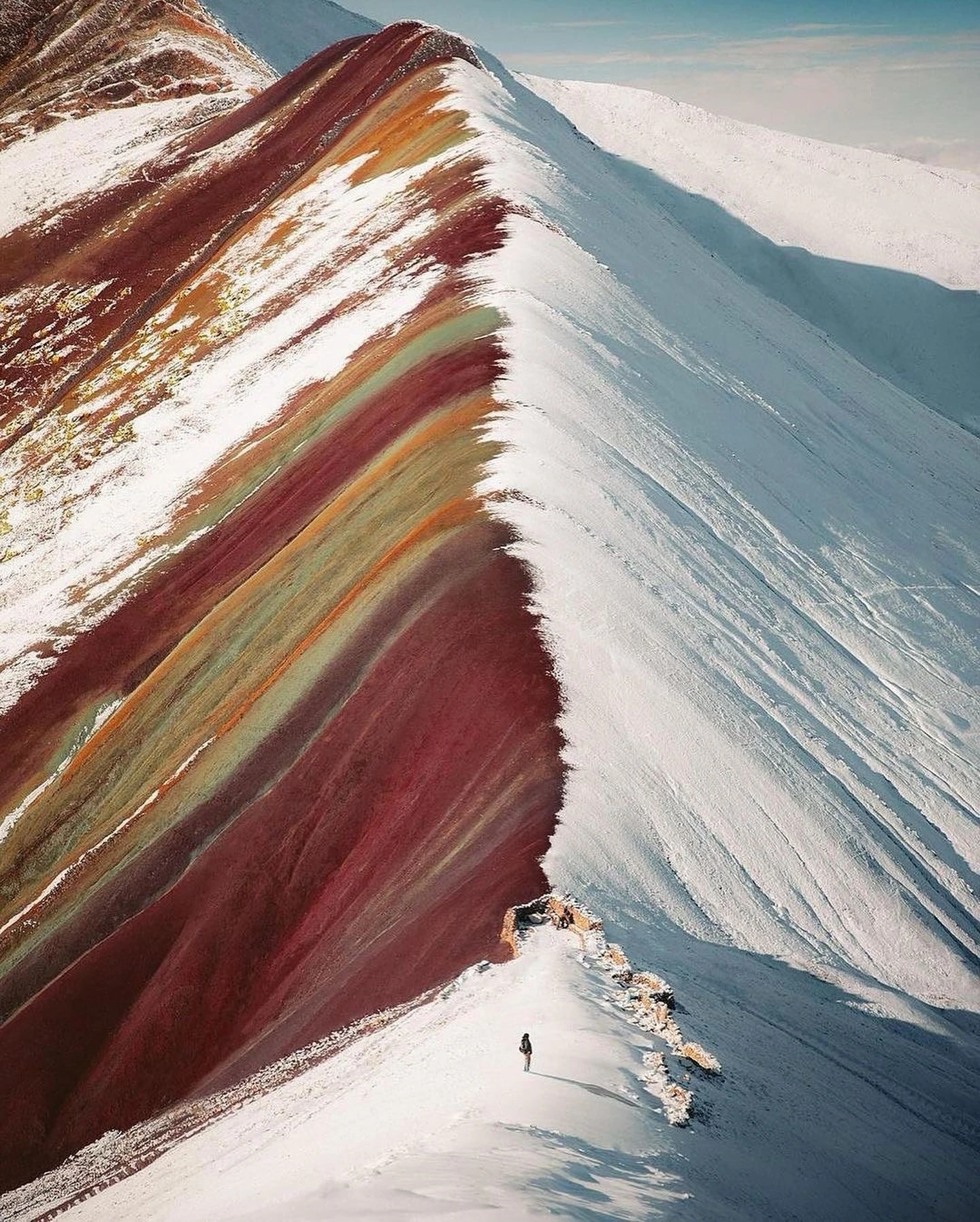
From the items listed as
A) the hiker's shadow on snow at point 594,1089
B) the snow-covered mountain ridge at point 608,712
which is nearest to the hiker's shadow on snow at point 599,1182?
the snow-covered mountain ridge at point 608,712

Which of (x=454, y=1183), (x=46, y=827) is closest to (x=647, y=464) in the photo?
(x=46, y=827)

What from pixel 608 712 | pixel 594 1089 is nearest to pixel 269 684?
pixel 608 712

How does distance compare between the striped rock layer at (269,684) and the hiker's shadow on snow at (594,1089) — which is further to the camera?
the striped rock layer at (269,684)

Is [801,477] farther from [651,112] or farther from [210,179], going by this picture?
[651,112]

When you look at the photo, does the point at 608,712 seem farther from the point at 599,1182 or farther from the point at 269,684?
the point at 599,1182

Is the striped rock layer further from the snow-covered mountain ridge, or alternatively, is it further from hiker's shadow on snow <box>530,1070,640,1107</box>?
hiker's shadow on snow <box>530,1070,640,1107</box>

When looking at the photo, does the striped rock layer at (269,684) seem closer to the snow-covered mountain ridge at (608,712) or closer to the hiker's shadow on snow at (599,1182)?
the snow-covered mountain ridge at (608,712)

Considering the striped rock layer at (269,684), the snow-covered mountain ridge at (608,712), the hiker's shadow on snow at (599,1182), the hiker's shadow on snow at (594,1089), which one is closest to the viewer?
the hiker's shadow on snow at (599,1182)
